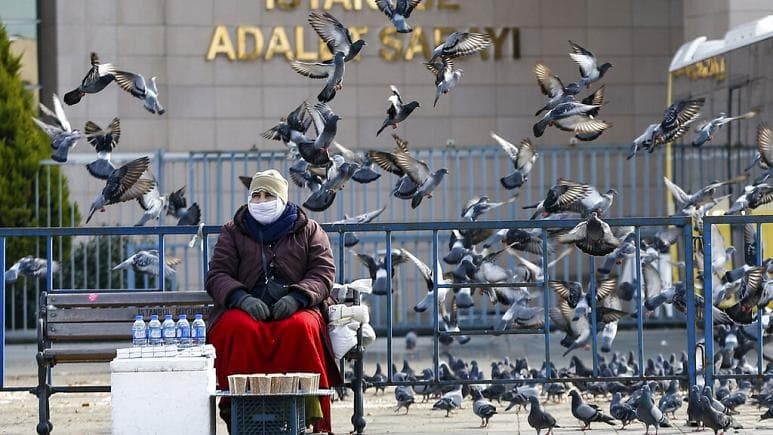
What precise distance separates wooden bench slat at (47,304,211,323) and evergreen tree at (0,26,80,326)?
8972 millimetres

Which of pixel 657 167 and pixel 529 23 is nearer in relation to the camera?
pixel 657 167

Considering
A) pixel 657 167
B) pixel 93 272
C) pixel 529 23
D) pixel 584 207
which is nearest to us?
pixel 584 207

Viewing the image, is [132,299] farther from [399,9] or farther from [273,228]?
[399,9]

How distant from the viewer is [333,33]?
13.3 meters

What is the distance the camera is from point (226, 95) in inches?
866

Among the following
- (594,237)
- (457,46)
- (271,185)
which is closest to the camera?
(271,185)

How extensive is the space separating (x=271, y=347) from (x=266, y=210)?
872 mm

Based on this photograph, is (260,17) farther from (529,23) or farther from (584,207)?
(584,207)

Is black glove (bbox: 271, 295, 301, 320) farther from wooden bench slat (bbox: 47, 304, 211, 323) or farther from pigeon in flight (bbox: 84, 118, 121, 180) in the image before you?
pigeon in flight (bbox: 84, 118, 121, 180)

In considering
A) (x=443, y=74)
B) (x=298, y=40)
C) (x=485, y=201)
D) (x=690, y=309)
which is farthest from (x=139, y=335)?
(x=298, y=40)

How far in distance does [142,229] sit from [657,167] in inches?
470

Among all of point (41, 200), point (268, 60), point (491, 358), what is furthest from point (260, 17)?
point (491, 358)

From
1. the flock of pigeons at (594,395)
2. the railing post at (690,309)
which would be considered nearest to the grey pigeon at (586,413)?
the flock of pigeons at (594,395)

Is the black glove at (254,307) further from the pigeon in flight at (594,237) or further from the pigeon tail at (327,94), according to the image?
the pigeon tail at (327,94)
